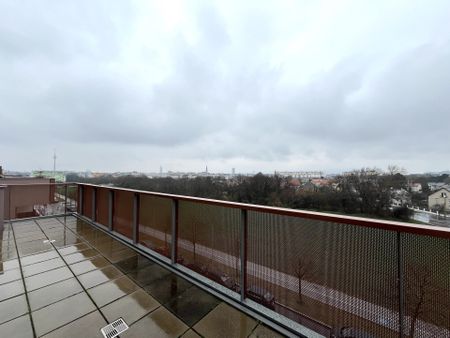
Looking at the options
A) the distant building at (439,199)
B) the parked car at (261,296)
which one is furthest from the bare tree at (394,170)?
the parked car at (261,296)

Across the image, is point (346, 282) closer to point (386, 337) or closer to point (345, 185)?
point (386, 337)

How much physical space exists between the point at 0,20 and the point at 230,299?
8.21 metres

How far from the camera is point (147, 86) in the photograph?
10.7 meters

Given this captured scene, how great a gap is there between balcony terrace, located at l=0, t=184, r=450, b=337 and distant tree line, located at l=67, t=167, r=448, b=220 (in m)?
22.9

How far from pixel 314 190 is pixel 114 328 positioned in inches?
1441

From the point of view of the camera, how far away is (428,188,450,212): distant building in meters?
28.0

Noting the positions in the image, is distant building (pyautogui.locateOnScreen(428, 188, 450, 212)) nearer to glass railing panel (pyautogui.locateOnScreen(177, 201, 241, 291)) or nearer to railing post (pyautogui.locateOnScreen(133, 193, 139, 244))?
glass railing panel (pyautogui.locateOnScreen(177, 201, 241, 291))

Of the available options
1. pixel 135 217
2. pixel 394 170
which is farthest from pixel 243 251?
pixel 394 170

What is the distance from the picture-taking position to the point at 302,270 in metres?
1.59

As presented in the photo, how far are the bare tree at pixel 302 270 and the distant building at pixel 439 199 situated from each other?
128 ft

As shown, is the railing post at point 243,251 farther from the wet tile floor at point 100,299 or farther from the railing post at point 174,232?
the railing post at point 174,232

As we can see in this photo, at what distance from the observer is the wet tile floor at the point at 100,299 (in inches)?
65.5

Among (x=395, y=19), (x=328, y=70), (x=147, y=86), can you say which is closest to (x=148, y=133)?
(x=147, y=86)

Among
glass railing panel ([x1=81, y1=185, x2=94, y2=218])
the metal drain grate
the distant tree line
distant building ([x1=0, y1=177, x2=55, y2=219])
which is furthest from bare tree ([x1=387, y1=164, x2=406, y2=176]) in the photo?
distant building ([x1=0, y1=177, x2=55, y2=219])
